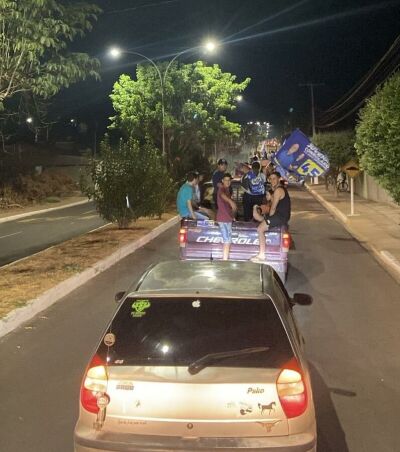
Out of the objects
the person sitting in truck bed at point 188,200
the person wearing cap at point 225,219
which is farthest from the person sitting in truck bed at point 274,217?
the person sitting in truck bed at point 188,200

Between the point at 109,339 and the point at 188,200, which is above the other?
the point at 188,200

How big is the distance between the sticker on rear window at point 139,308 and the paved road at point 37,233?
11227mm

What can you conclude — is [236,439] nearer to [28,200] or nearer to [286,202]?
[286,202]

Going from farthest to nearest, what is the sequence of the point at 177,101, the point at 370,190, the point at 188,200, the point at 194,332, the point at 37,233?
the point at 177,101 < the point at 370,190 < the point at 37,233 < the point at 188,200 < the point at 194,332

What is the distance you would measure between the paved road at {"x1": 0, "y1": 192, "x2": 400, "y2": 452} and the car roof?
138 centimetres

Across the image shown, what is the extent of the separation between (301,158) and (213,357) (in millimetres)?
19585

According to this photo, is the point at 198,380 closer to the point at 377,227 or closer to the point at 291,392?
Answer: the point at 291,392

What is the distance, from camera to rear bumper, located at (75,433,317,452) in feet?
11.2

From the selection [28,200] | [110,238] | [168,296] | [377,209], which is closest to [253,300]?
[168,296]

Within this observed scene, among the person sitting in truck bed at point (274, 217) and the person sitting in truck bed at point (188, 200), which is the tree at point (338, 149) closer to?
the person sitting in truck bed at point (188, 200)

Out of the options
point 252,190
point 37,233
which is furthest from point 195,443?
point 37,233

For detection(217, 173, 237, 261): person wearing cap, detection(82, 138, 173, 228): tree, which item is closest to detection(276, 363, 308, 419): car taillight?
A: detection(217, 173, 237, 261): person wearing cap

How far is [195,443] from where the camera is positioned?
11.3 feet

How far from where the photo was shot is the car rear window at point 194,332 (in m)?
3.61
